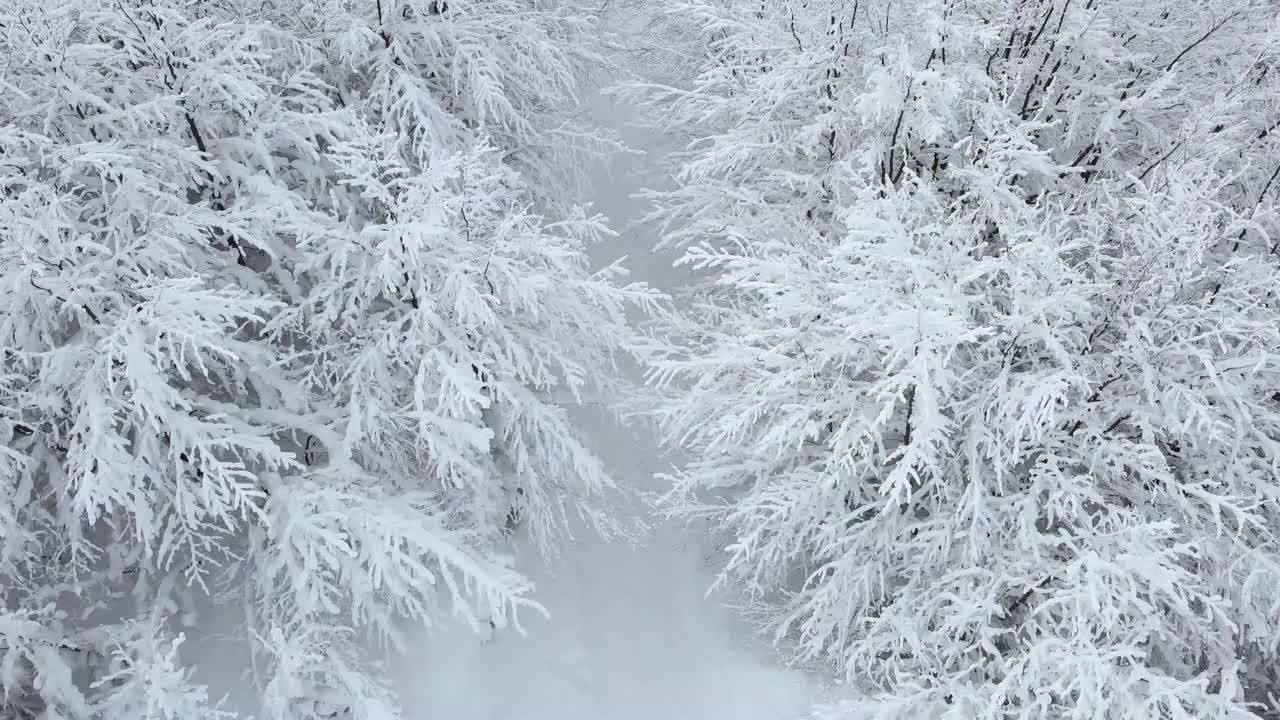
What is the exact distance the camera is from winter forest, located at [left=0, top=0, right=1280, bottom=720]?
516 cm

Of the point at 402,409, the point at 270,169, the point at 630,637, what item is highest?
the point at 270,169

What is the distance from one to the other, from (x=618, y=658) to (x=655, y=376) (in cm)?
291

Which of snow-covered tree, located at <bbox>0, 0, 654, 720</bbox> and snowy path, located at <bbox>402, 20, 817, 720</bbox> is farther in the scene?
snowy path, located at <bbox>402, 20, 817, 720</bbox>

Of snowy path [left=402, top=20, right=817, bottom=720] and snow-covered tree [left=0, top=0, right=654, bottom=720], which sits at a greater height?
snow-covered tree [left=0, top=0, right=654, bottom=720]

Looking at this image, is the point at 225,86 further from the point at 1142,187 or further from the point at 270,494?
the point at 1142,187

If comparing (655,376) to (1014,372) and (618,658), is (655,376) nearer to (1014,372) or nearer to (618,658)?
(1014,372)

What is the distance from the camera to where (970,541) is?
5465 millimetres

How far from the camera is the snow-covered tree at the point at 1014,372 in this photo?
16.7 feet

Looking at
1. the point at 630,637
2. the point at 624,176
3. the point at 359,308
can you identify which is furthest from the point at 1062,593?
the point at 624,176

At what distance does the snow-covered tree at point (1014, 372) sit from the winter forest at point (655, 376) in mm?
53

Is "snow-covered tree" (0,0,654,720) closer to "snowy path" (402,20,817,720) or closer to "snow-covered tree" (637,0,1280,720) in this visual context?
"snowy path" (402,20,817,720)

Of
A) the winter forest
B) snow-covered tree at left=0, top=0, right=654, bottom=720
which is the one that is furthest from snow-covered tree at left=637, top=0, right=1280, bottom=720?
snow-covered tree at left=0, top=0, right=654, bottom=720

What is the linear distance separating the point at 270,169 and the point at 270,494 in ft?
8.32

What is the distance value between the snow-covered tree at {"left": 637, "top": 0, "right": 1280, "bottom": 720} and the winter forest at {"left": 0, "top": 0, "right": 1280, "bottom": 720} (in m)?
0.05
